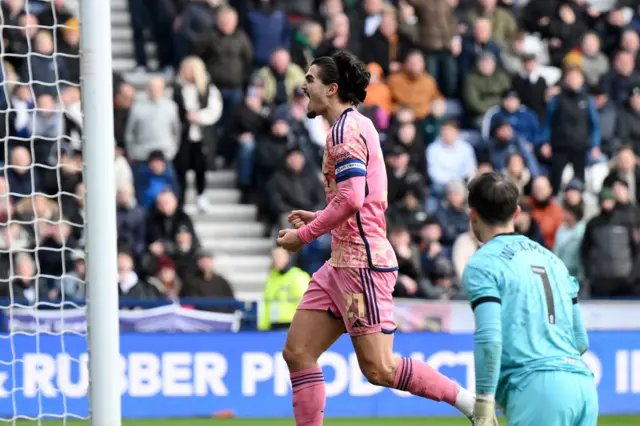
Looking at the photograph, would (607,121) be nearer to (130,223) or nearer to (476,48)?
(476,48)

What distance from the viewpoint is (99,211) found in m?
6.53

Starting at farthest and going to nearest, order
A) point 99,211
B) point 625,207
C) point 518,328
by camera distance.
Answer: point 625,207 → point 99,211 → point 518,328

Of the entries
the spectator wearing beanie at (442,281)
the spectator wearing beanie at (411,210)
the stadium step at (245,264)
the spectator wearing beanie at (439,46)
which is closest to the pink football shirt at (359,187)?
the spectator wearing beanie at (442,281)

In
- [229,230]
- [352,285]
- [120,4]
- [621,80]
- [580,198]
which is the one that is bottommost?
[229,230]

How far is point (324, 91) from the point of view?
6.85 metres

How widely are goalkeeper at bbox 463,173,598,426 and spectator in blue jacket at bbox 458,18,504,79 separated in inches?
442

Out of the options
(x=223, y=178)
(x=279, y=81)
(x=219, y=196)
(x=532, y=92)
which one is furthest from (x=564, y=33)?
(x=219, y=196)

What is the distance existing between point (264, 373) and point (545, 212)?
175 inches

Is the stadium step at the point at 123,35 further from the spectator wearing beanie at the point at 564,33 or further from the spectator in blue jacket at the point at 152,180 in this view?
the spectator wearing beanie at the point at 564,33

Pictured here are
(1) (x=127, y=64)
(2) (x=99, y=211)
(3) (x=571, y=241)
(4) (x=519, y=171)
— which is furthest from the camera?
(1) (x=127, y=64)

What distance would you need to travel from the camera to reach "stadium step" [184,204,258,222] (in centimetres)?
1527

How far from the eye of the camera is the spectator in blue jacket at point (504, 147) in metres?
14.9

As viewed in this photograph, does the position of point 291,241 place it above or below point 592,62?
below

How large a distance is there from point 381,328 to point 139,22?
1005 cm
